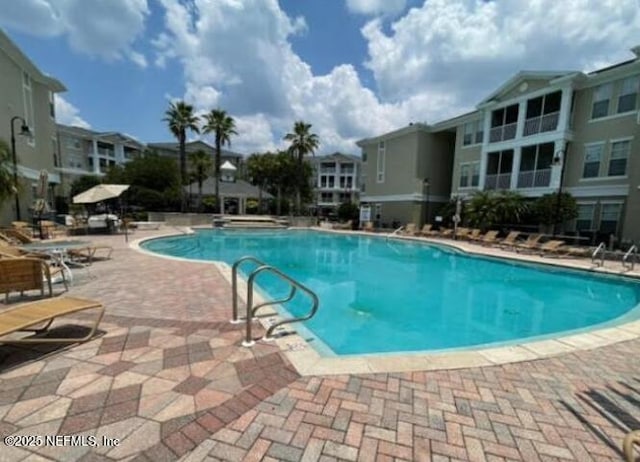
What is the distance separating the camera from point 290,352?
3674 millimetres

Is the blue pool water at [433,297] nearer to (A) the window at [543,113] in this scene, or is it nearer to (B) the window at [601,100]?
(A) the window at [543,113]

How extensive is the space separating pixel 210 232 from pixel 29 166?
38.1 ft

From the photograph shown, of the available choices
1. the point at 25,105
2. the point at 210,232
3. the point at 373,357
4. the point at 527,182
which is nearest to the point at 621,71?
the point at 527,182

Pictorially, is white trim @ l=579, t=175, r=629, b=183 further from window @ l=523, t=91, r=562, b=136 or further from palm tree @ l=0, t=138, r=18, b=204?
palm tree @ l=0, t=138, r=18, b=204

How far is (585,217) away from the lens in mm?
17062

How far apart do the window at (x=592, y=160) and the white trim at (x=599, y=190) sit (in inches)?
28.8

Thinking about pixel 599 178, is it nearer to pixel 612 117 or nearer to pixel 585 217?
pixel 585 217

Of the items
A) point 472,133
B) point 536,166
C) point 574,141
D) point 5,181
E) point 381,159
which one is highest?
point 472,133

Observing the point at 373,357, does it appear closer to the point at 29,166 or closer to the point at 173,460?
the point at 173,460

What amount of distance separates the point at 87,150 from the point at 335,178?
42.2 meters

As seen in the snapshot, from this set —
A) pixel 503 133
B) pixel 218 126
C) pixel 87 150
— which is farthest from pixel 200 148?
pixel 503 133

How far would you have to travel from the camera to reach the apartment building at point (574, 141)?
15.3 m

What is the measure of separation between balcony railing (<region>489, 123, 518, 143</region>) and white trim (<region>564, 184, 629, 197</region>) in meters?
5.06

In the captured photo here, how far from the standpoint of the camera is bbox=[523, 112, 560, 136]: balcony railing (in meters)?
18.0
